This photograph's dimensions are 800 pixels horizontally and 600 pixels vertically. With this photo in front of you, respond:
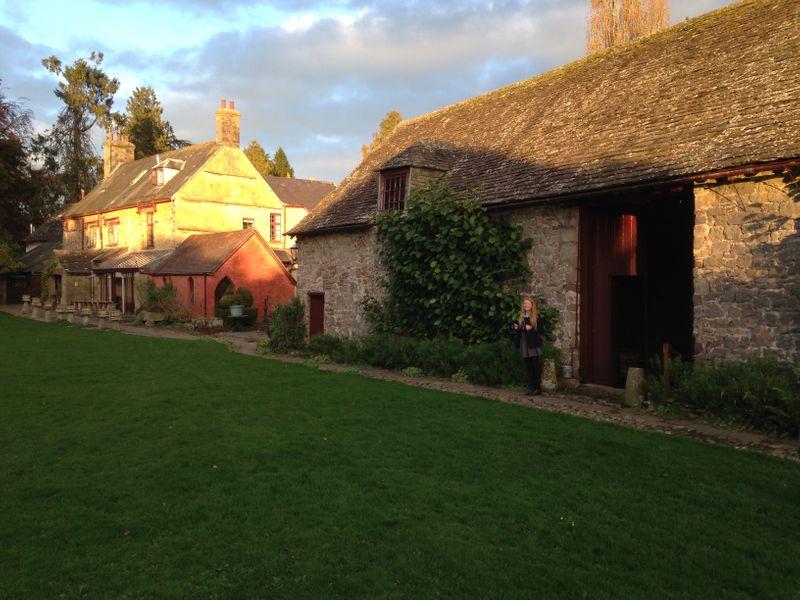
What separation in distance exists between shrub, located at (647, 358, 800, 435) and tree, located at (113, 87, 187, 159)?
171 ft

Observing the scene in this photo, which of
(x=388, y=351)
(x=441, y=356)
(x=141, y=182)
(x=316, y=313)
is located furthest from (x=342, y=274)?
(x=141, y=182)

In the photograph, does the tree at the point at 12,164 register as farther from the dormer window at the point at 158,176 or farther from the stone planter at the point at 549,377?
the stone planter at the point at 549,377

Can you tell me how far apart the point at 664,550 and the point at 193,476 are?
4.30 m

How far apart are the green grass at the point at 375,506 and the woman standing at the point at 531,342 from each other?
4.81 ft

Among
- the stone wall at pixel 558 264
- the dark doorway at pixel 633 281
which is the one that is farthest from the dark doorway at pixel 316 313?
the dark doorway at pixel 633 281

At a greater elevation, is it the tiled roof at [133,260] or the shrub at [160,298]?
the tiled roof at [133,260]

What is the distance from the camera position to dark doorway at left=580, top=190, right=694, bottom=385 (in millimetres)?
11898

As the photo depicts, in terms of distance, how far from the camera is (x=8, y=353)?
52.6 feet

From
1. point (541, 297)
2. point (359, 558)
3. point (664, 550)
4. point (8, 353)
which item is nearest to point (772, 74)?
point (541, 297)

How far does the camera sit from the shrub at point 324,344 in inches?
668

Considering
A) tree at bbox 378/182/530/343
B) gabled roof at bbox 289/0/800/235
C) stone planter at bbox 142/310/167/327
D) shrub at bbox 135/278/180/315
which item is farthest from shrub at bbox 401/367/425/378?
stone planter at bbox 142/310/167/327

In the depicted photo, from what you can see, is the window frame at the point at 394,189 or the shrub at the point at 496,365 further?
the window frame at the point at 394,189

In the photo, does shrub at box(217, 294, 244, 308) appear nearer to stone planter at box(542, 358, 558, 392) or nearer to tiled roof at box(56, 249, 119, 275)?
tiled roof at box(56, 249, 119, 275)

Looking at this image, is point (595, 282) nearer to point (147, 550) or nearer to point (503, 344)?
point (503, 344)
